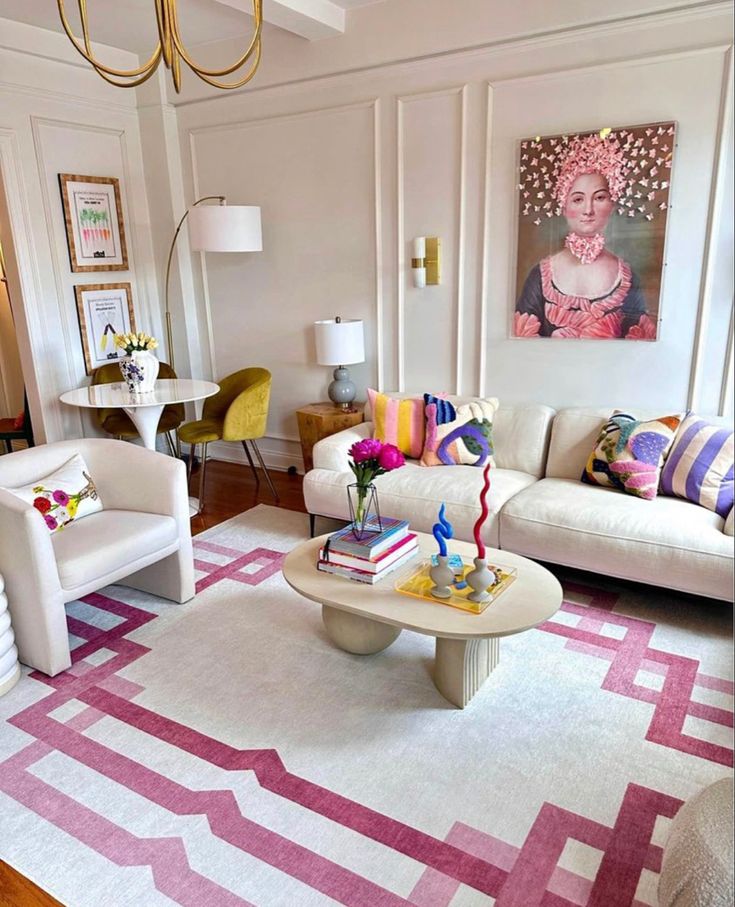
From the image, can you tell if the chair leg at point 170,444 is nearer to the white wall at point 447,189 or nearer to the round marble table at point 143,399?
the round marble table at point 143,399

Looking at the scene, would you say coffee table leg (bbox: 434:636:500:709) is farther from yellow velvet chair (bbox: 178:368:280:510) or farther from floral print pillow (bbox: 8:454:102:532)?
yellow velvet chair (bbox: 178:368:280:510)

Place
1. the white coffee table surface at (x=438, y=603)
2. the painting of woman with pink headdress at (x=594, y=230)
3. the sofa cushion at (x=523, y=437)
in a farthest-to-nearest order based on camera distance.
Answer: the sofa cushion at (x=523, y=437) → the painting of woman with pink headdress at (x=594, y=230) → the white coffee table surface at (x=438, y=603)

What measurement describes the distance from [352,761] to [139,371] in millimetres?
2631

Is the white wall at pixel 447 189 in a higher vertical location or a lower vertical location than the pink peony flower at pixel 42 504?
higher

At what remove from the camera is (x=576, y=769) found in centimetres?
213

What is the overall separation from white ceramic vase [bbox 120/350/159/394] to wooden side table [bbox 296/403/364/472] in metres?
0.93

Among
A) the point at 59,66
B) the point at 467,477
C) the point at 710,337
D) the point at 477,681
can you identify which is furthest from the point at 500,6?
the point at 477,681

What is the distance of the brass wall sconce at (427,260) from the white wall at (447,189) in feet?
0.19

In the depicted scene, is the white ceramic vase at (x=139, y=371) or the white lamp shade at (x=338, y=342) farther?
the white lamp shade at (x=338, y=342)

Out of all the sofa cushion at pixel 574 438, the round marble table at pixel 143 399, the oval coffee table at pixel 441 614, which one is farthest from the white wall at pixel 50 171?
the sofa cushion at pixel 574 438

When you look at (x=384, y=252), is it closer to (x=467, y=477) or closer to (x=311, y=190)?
(x=311, y=190)

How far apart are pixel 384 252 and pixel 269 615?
2375 mm

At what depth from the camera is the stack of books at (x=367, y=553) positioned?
2.47 m

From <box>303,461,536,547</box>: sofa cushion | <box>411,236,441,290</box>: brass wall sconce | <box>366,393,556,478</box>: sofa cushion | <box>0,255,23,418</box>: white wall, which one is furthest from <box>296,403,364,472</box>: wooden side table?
<box>0,255,23,418</box>: white wall
